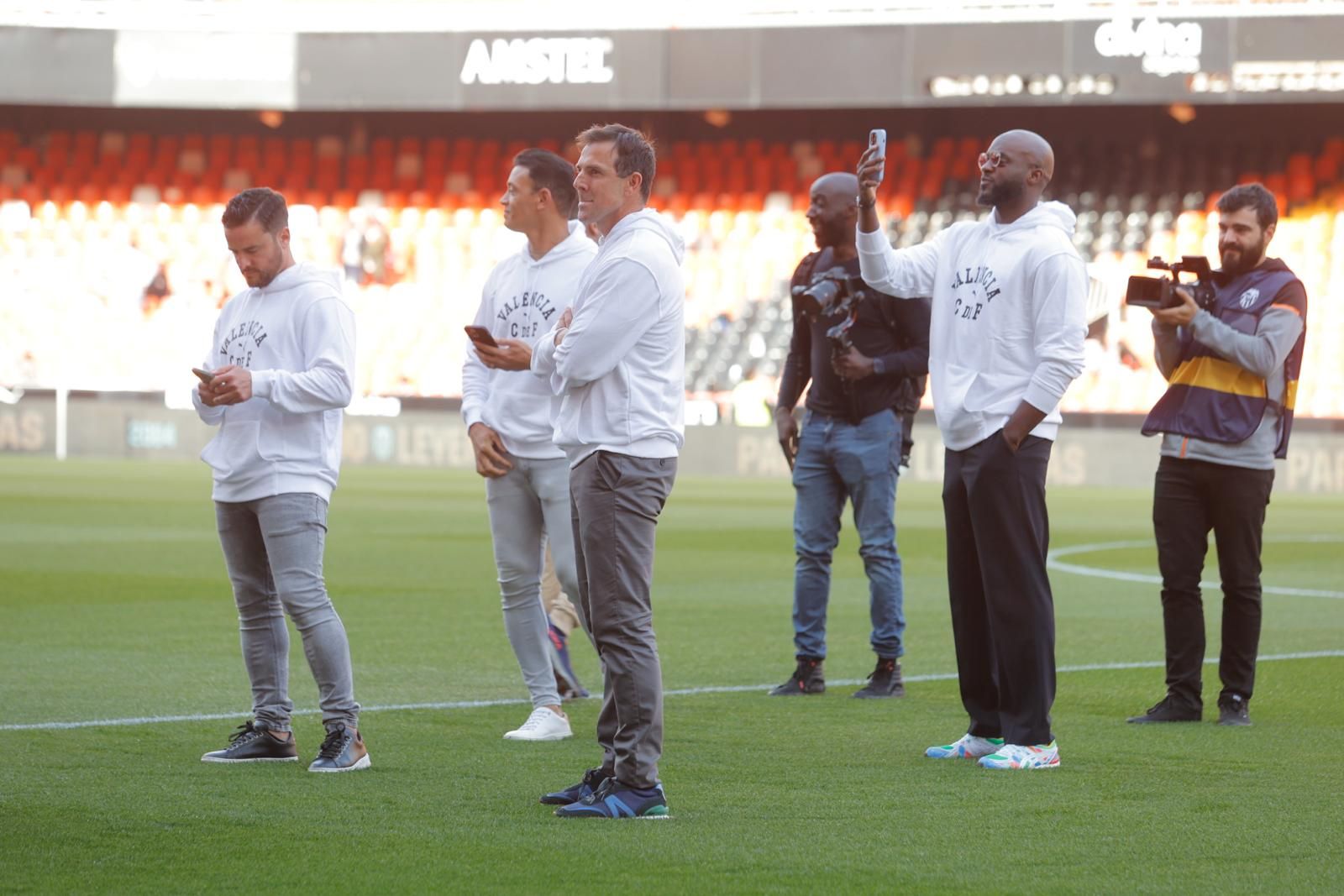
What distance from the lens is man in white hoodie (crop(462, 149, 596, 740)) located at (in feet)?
21.3

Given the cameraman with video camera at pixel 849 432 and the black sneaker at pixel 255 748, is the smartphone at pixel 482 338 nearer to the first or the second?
the black sneaker at pixel 255 748

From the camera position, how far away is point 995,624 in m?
5.95

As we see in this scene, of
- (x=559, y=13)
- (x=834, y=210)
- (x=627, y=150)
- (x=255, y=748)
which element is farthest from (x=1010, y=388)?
(x=559, y=13)

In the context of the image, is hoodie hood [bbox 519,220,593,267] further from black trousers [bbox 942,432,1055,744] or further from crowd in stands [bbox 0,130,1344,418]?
crowd in stands [bbox 0,130,1344,418]

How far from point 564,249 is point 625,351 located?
1732 mm

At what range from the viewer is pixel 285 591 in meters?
5.77

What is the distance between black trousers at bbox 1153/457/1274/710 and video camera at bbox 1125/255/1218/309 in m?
0.62

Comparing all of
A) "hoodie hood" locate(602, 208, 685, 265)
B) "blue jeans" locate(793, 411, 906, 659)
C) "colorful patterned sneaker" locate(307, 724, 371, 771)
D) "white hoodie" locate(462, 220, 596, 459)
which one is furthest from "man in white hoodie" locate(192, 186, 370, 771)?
"blue jeans" locate(793, 411, 906, 659)

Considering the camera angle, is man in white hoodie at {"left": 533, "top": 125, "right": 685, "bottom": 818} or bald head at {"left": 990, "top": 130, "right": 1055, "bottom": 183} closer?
man in white hoodie at {"left": 533, "top": 125, "right": 685, "bottom": 818}

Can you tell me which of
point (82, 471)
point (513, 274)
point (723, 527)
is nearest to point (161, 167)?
point (82, 471)

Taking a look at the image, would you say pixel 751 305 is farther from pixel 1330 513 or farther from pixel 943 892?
pixel 943 892

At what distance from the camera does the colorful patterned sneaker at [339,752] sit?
569 cm

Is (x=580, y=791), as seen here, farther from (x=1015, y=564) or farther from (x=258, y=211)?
(x=258, y=211)

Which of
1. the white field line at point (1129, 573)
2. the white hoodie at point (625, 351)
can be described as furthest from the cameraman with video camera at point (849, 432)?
the white hoodie at point (625, 351)
